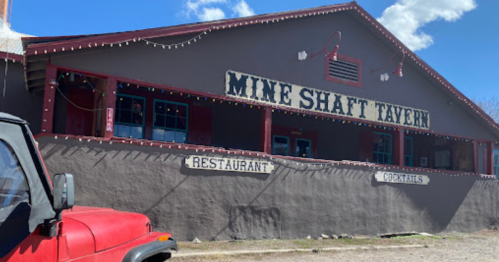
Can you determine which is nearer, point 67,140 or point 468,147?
point 67,140

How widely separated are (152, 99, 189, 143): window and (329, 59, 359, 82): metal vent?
4801mm

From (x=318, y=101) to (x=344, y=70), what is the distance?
173 centimetres

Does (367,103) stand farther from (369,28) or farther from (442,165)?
(442,165)

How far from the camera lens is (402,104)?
48.8 ft

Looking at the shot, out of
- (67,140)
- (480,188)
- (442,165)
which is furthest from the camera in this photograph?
(442,165)

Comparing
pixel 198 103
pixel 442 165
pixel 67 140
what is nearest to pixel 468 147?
pixel 442 165

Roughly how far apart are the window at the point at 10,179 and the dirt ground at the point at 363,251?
6.09m

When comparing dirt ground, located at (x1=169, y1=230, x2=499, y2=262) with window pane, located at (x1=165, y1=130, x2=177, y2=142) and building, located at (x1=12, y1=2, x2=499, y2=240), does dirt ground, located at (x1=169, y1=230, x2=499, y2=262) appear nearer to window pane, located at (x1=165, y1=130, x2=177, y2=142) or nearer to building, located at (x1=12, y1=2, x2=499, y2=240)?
building, located at (x1=12, y1=2, x2=499, y2=240)

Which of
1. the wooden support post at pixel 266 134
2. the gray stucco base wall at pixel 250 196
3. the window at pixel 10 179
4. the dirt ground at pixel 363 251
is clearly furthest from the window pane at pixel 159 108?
the window at pixel 10 179

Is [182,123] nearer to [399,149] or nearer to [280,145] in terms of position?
[280,145]

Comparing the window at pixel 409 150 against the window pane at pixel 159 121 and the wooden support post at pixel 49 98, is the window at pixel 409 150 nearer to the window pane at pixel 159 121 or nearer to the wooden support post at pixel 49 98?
the window pane at pixel 159 121

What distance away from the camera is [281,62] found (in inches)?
485

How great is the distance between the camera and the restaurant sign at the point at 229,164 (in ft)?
33.6

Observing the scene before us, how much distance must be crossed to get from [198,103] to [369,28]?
6551mm
